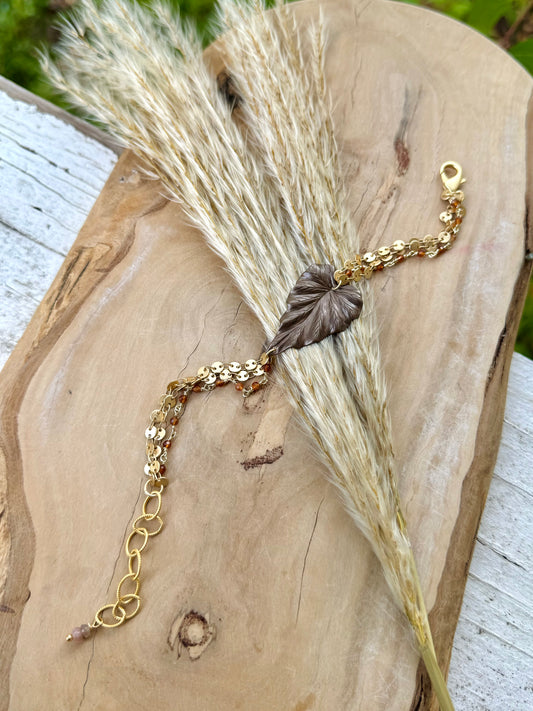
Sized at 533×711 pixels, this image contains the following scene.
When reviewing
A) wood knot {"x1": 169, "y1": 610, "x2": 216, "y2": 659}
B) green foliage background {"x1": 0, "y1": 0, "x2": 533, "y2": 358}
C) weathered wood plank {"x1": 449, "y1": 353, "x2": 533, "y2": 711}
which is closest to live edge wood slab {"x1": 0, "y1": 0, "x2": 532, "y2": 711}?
wood knot {"x1": 169, "y1": 610, "x2": 216, "y2": 659}

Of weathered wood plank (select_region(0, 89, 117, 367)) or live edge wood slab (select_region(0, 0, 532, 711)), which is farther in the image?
weathered wood plank (select_region(0, 89, 117, 367))

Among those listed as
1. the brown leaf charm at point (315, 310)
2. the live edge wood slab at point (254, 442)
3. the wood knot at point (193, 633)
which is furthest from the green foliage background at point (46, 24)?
the wood knot at point (193, 633)

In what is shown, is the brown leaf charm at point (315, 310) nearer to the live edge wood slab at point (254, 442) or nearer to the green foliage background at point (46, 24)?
the live edge wood slab at point (254, 442)

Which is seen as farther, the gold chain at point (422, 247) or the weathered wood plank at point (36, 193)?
the weathered wood plank at point (36, 193)

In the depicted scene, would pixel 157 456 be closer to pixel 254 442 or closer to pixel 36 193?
pixel 254 442

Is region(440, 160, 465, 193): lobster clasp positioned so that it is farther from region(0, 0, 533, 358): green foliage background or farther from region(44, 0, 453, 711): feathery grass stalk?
region(0, 0, 533, 358): green foliage background

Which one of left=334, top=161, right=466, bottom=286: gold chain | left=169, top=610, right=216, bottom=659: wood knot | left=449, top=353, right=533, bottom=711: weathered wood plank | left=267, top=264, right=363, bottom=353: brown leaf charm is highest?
left=334, top=161, right=466, bottom=286: gold chain

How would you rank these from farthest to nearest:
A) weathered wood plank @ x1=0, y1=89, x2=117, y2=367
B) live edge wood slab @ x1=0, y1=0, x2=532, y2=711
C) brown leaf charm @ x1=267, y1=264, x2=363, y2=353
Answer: weathered wood plank @ x1=0, y1=89, x2=117, y2=367 < brown leaf charm @ x1=267, y1=264, x2=363, y2=353 < live edge wood slab @ x1=0, y1=0, x2=532, y2=711
